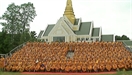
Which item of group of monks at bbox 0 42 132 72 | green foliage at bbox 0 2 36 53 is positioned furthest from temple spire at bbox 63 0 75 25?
group of monks at bbox 0 42 132 72

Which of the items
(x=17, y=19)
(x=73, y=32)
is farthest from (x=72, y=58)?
(x=17, y=19)

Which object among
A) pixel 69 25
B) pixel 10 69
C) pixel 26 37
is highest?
pixel 69 25

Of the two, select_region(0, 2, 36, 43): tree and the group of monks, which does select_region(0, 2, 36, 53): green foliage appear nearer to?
select_region(0, 2, 36, 43): tree

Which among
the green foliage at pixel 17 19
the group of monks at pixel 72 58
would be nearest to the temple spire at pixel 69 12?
the green foliage at pixel 17 19

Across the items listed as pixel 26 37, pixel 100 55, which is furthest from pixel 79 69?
pixel 26 37

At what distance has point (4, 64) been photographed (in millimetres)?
20844

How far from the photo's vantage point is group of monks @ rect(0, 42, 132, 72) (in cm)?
1919

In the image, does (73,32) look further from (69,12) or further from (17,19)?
(17,19)

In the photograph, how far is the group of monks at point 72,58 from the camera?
19188mm

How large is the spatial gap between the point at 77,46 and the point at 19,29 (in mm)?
22459

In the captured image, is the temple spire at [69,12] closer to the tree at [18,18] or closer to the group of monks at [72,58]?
the tree at [18,18]

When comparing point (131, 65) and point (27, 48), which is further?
point (27, 48)

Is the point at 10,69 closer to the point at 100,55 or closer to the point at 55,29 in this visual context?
the point at 100,55

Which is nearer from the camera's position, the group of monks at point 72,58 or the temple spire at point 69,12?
the group of monks at point 72,58
